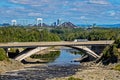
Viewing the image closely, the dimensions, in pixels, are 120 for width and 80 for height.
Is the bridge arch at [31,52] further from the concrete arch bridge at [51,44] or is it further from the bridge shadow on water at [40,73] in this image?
the bridge shadow on water at [40,73]

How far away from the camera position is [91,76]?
6569 centimetres

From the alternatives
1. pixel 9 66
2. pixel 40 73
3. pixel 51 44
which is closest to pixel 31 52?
pixel 51 44

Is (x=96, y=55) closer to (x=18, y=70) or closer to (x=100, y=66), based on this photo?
(x=100, y=66)

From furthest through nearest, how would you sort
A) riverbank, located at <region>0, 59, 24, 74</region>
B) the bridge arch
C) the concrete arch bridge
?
the bridge arch
the concrete arch bridge
riverbank, located at <region>0, 59, 24, 74</region>

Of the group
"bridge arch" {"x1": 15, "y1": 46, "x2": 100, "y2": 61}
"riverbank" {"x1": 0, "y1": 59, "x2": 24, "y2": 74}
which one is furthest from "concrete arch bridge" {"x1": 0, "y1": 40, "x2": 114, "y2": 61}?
"riverbank" {"x1": 0, "y1": 59, "x2": 24, "y2": 74}

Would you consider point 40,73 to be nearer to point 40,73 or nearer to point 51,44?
point 40,73

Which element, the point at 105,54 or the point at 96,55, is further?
the point at 96,55

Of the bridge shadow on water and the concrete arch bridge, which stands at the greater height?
the concrete arch bridge

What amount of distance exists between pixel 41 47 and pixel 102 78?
32.9 meters

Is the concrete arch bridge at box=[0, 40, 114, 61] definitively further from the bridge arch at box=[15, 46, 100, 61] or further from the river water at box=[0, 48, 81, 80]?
the river water at box=[0, 48, 81, 80]

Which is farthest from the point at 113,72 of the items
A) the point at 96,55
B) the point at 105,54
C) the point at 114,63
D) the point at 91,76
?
the point at 96,55

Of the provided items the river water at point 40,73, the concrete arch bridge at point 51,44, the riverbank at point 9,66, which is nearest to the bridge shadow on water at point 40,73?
the river water at point 40,73

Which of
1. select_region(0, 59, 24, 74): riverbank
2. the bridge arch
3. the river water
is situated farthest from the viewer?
the bridge arch

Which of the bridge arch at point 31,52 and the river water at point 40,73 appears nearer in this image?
the river water at point 40,73
